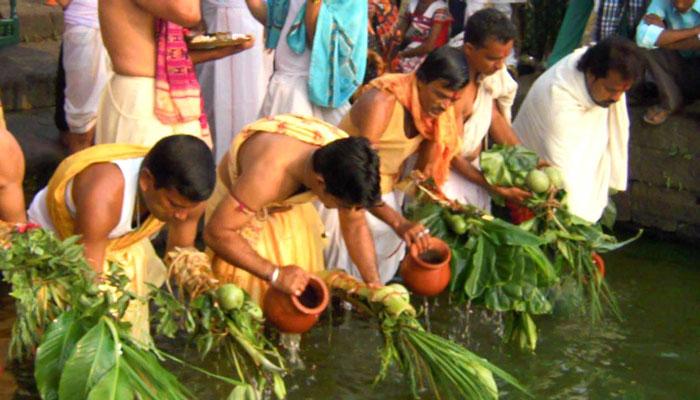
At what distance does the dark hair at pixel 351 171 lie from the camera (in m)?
4.82

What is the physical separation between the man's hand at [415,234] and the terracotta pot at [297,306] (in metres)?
0.72

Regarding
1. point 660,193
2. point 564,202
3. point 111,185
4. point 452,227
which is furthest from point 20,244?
point 660,193

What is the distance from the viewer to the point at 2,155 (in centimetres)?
470

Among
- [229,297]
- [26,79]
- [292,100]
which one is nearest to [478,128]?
[292,100]

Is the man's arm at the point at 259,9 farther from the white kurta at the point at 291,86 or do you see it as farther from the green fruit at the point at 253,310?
the green fruit at the point at 253,310

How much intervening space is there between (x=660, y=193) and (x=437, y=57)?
3.08 meters

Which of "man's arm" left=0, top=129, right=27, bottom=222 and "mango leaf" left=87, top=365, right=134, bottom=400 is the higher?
"man's arm" left=0, top=129, right=27, bottom=222

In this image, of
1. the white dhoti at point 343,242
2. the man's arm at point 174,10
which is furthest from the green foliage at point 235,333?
the white dhoti at point 343,242

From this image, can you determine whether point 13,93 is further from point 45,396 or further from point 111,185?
point 45,396

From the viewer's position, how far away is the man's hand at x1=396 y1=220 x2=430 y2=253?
218 inches

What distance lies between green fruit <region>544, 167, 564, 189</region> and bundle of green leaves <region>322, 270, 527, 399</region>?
1.41 m

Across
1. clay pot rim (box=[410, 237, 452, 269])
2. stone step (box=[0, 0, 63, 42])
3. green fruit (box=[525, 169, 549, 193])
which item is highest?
stone step (box=[0, 0, 63, 42])

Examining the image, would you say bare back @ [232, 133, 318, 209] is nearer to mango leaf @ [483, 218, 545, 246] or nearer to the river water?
the river water

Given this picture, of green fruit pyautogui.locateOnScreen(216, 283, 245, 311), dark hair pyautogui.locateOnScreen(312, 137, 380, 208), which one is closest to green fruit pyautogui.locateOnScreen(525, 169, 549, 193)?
dark hair pyautogui.locateOnScreen(312, 137, 380, 208)
